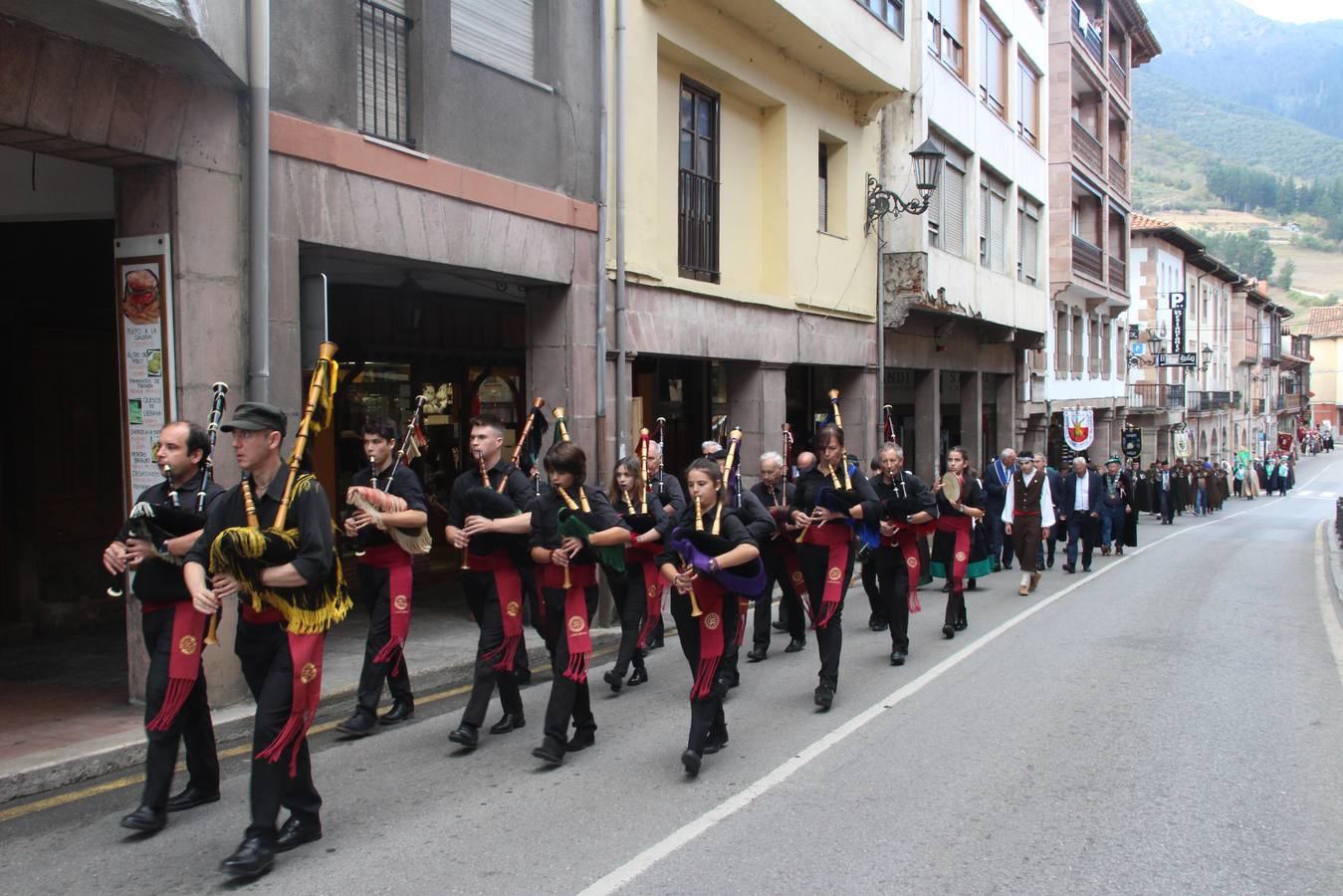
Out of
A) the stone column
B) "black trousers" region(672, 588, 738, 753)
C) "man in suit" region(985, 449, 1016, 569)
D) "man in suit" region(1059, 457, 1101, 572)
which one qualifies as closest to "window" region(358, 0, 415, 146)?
"black trousers" region(672, 588, 738, 753)

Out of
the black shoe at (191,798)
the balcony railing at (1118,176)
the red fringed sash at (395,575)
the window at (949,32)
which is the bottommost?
the black shoe at (191,798)

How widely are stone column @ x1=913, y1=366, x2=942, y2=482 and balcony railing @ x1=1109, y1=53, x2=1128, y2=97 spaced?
20.6 meters

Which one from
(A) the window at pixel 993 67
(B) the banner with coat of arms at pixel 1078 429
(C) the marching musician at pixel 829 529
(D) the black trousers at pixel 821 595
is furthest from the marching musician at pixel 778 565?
(B) the banner with coat of arms at pixel 1078 429

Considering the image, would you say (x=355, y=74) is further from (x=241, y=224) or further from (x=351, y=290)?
(x=351, y=290)

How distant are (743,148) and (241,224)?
9488 millimetres

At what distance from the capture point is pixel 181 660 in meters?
5.34

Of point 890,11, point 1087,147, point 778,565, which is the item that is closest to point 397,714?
point 778,565

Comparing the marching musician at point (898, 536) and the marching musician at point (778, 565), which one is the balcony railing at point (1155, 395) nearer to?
the marching musician at point (778, 565)

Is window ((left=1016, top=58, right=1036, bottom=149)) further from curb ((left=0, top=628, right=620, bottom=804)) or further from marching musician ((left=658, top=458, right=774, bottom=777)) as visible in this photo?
curb ((left=0, top=628, right=620, bottom=804))

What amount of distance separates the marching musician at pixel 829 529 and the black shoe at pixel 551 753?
2.33 metres

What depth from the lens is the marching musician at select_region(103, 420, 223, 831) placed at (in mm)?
5293

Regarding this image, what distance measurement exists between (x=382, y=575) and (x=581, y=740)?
171cm

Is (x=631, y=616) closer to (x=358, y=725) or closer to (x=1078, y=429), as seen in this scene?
(x=358, y=725)

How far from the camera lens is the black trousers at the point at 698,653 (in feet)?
20.6
